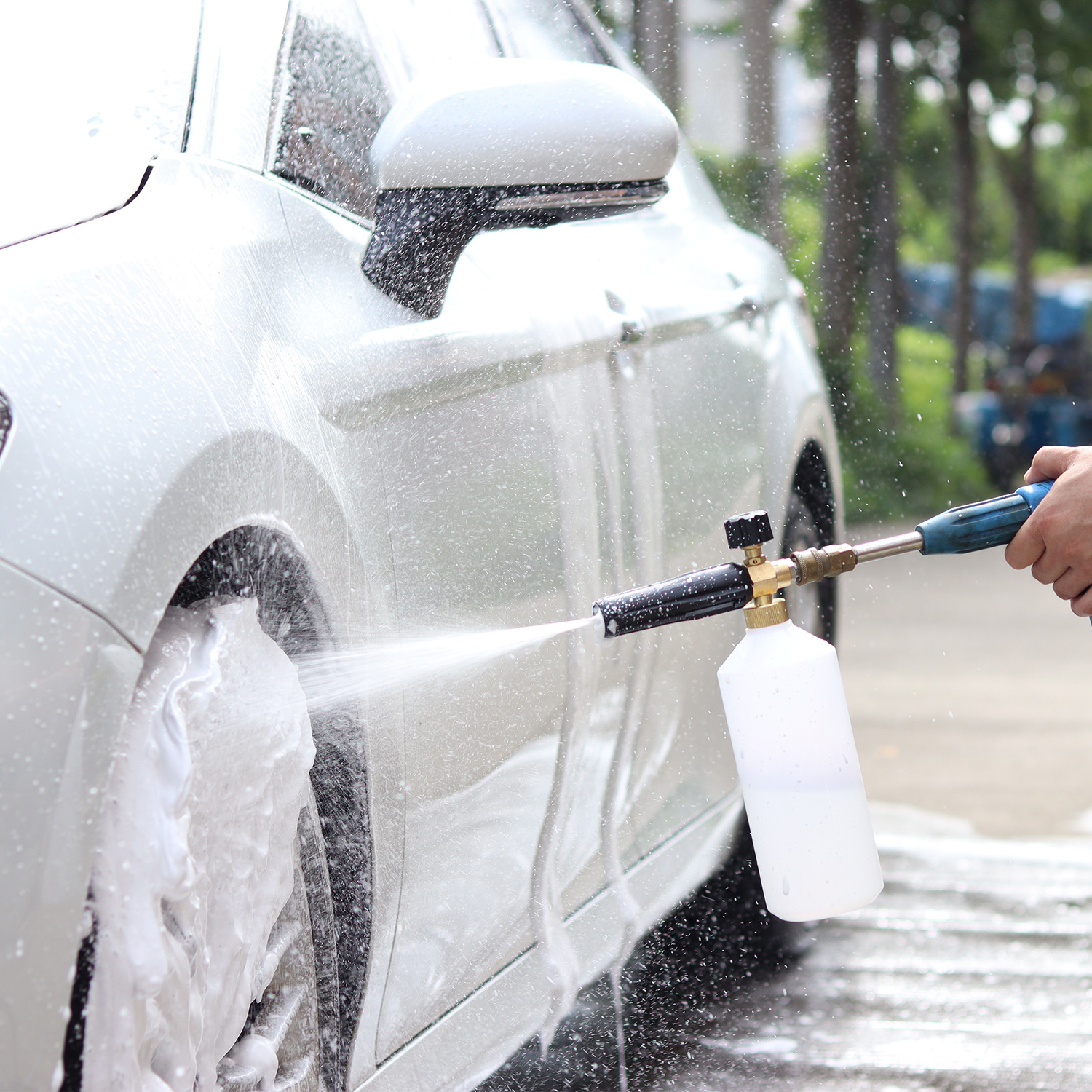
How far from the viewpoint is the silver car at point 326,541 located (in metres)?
1.23

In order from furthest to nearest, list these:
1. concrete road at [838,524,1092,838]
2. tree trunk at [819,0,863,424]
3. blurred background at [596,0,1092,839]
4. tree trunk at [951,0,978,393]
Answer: tree trunk at [951,0,978,393], tree trunk at [819,0,863,424], blurred background at [596,0,1092,839], concrete road at [838,524,1092,838]

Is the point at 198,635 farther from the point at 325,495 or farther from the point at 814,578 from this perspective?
the point at 814,578

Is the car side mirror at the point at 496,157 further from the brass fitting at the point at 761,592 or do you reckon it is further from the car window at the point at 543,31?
the car window at the point at 543,31

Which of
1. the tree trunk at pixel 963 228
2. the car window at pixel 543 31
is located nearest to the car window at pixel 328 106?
the car window at pixel 543 31

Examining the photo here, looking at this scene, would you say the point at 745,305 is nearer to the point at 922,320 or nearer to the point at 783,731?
the point at 783,731

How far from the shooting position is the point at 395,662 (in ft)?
5.50

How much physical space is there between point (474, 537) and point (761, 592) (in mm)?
337

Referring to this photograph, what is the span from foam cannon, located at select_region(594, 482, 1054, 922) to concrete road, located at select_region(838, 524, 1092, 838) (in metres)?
2.24

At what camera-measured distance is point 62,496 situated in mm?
1204

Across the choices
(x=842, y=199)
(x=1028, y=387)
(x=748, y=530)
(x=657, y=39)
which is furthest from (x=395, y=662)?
(x=1028, y=387)

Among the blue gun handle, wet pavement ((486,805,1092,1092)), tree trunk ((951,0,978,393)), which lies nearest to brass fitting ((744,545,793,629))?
the blue gun handle

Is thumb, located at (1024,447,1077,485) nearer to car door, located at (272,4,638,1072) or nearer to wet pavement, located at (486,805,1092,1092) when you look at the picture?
car door, located at (272,4,638,1072)

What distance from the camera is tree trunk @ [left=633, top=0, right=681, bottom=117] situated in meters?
5.86

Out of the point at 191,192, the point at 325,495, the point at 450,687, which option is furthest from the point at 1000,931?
the point at 191,192
